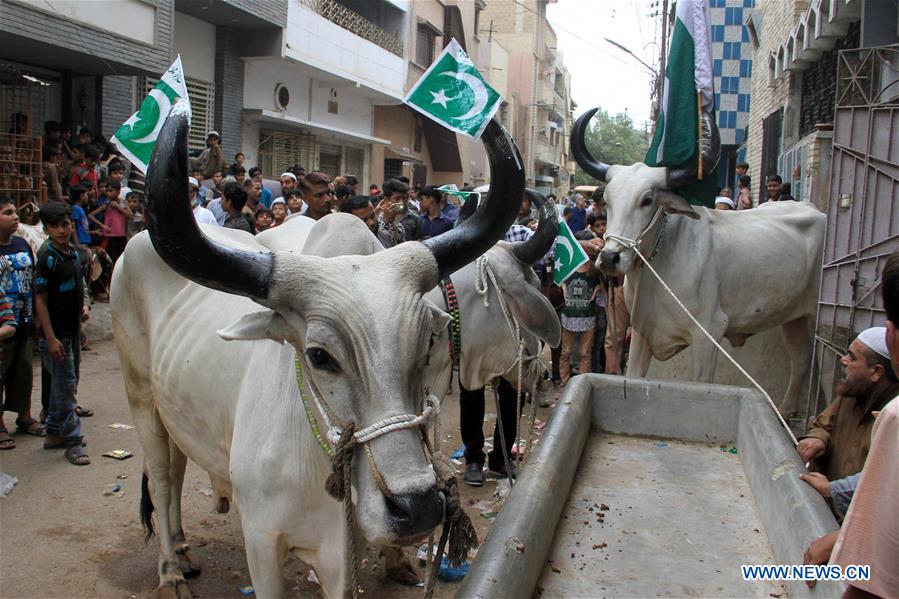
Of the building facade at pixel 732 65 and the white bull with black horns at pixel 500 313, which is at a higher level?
the building facade at pixel 732 65

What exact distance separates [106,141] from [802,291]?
35.1ft

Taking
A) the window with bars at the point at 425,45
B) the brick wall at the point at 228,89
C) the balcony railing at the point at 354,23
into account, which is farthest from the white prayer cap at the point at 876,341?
the window with bars at the point at 425,45

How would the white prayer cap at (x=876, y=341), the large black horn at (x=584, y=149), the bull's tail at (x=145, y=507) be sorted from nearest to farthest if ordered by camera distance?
the white prayer cap at (x=876, y=341) < the bull's tail at (x=145, y=507) < the large black horn at (x=584, y=149)

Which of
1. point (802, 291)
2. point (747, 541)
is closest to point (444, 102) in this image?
point (747, 541)

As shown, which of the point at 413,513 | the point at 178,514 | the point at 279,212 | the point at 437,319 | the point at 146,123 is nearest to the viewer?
the point at 413,513

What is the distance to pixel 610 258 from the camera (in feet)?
17.9

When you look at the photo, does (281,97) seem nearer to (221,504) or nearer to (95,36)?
(95,36)

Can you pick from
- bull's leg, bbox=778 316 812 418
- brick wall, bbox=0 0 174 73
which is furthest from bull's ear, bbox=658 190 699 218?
brick wall, bbox=0 0 174 73

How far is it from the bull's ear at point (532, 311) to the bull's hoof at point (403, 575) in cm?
149

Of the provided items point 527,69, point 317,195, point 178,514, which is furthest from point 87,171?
point 527,69

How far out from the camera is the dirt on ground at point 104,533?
156 inches

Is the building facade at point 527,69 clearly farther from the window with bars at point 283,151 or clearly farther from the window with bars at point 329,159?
the window with bars at point 283,151

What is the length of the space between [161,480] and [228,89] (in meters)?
13.8

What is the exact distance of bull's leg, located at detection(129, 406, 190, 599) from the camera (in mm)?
3789
